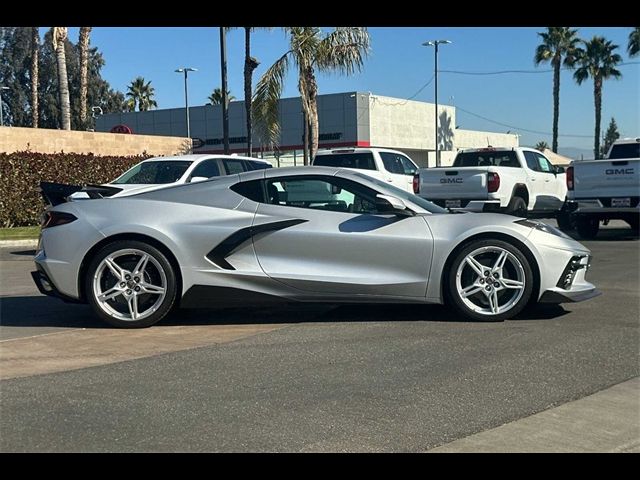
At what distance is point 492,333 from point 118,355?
3.15m

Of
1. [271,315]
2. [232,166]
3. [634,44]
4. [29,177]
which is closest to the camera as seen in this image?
[271,315]

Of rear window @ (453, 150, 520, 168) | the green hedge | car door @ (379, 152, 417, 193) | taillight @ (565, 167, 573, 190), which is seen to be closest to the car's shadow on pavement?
taillight @ (565, 167, 573, 190)

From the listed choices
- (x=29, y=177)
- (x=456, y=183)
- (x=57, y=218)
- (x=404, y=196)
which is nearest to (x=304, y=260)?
(x=404, y=196)

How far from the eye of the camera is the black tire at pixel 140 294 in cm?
644

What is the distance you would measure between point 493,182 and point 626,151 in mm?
3675

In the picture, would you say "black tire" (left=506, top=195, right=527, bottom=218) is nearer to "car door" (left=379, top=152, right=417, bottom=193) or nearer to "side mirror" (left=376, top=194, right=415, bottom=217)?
"car door" (left=379, top=152, right=417, bottom=193)

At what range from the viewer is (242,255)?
652 centimetres

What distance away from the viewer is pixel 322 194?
6.71 m

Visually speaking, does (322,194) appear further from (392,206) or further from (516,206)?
(516,206)

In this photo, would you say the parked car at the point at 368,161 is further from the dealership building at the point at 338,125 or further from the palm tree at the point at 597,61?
the palm tree at the point at 597,61

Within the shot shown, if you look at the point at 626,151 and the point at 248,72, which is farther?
the point at 248,72

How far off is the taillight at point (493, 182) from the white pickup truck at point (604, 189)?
1.41 meters
